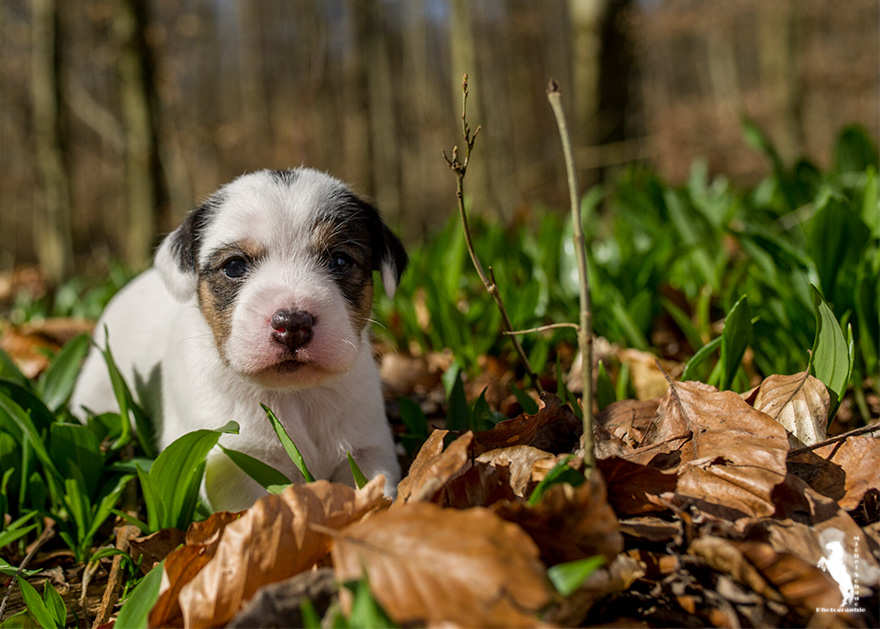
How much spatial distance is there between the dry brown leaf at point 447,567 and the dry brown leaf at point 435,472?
7.0 inches

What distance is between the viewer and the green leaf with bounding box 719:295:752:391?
7.73 feet

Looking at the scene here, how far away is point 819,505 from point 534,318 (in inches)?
84.6

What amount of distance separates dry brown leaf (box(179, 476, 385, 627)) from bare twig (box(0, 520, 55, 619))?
730 mm

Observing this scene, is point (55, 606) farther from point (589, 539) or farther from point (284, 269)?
point (589, 539)

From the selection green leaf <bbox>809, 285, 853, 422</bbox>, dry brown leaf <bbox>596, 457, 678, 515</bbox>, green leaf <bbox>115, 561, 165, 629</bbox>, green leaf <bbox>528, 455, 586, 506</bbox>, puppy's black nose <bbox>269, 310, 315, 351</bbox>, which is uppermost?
puppy's black nose <bbox>269, 310, 315, 351</bbox>

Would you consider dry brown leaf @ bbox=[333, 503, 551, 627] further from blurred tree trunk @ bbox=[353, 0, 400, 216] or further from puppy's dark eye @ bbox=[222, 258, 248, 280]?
blurred tree trunk @ bbox=[353, 0, 400, 216]

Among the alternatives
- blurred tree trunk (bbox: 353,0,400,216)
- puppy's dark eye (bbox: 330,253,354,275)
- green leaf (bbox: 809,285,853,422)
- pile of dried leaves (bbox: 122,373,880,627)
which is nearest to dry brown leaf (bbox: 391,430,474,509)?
pile of dried leaves (bbox: 122,373,880,627)

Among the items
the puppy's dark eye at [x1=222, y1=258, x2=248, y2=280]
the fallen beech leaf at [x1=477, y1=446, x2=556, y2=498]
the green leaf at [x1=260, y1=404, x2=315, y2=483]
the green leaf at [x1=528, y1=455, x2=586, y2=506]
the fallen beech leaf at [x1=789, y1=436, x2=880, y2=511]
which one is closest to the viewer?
the green leaf at [x1=528, y1=455, x2=586, y2=506]

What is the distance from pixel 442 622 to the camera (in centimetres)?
118

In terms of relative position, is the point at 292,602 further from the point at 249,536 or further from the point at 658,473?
the point at 658,473

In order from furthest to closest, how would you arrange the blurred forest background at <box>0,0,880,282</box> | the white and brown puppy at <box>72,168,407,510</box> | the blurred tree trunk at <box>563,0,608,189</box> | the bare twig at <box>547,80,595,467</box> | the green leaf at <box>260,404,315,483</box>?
1. the blurred forest background at <box>0,0,880,282</box>
2. the blurred tree trunk at <box>563,0,608,189</box>
3. the white and brown puppy at <box>72,168,407,510</box>
4. the green leaf at <box>260,404,315,483</box>
5. the bare twig at <box>547,80,595,467</box>

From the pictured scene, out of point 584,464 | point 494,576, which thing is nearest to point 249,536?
point 494,576

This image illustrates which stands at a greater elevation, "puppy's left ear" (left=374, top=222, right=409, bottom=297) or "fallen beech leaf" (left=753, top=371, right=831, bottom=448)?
"puppy's left ear" (left=374, top=222, right=409, bottom=297)

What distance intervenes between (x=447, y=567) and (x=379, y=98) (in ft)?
55.8
